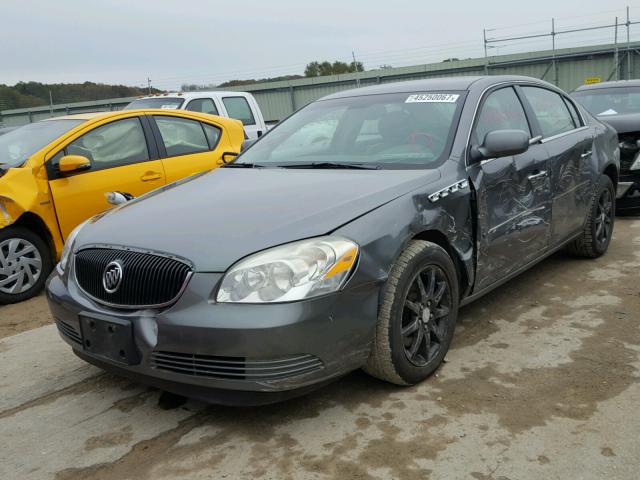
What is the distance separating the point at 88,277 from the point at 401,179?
5.19ft

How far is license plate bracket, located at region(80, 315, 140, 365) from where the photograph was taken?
2.65m

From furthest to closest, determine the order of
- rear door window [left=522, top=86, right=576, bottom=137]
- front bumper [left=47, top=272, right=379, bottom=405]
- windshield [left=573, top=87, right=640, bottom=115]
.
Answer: windshield [left=573, top=87, right=640, bottom=115]
rear door window [left=522, top=86, right=576, bottom=137]
front bumper [left=47, top=272, right=379, bottom=405]

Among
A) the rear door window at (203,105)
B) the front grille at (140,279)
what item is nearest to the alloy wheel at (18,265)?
the front grille at (140,279)

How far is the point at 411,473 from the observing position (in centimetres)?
241

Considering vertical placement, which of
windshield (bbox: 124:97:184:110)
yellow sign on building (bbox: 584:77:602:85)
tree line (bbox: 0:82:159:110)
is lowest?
yellow sign on building (bbox: 584:77:602:85)

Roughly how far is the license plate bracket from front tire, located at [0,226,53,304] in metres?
2.57

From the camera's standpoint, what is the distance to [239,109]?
35.3ft

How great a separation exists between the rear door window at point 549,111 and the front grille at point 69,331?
3.25 metres

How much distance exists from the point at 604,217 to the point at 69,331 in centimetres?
433

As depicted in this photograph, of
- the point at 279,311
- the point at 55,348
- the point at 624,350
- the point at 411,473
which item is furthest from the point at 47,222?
the point at 624,350

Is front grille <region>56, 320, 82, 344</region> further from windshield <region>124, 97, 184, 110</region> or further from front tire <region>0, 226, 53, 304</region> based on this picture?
windshield <region>124, 97, 184, 110</region>

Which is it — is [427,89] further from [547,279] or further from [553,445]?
[553,445]

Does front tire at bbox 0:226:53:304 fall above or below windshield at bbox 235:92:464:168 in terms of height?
below

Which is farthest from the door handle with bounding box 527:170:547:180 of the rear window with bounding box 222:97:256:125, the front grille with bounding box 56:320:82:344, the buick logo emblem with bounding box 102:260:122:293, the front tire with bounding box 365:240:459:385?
the rear window with bounding box 222:97:256:125
